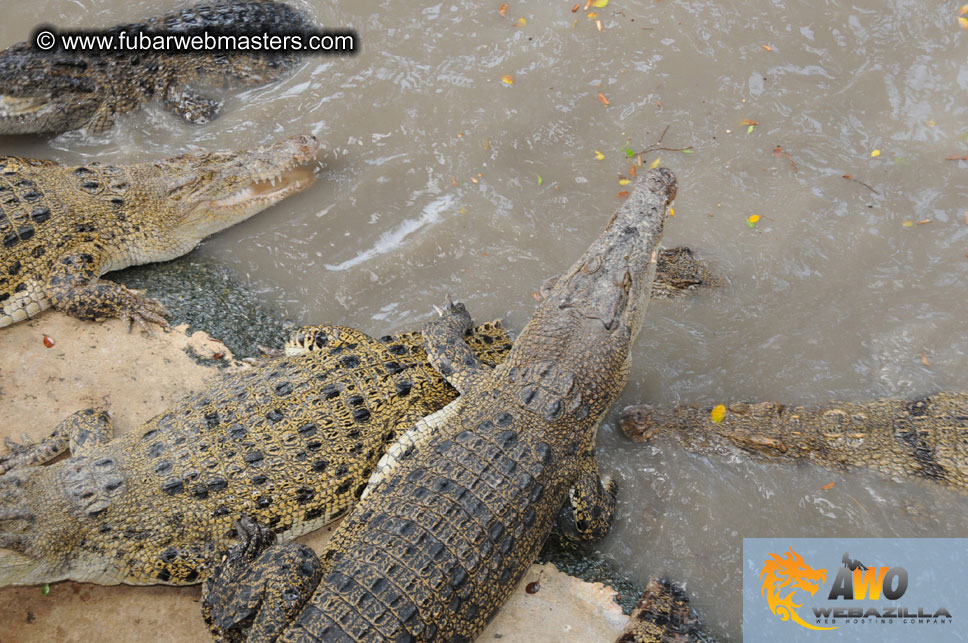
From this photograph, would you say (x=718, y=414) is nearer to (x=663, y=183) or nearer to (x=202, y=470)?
(x=663, y=183)

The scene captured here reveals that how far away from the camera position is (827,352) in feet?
15.4

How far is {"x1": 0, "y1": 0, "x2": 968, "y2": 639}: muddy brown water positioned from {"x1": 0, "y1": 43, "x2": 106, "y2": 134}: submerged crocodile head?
0.18 m

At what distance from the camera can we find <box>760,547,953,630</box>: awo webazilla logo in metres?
3.63

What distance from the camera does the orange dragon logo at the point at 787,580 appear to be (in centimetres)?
367

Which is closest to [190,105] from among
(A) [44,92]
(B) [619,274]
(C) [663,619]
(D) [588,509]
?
(A) [44,92]

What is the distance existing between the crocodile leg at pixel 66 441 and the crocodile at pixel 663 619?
297cm

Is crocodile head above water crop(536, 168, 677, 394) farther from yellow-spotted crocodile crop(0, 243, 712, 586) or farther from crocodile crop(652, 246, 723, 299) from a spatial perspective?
yellow-spotted crocodile crop(0, 243, 712, 586)

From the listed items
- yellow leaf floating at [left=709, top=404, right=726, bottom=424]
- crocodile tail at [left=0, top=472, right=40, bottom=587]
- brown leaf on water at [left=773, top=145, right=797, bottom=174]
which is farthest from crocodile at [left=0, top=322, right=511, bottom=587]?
brown leaf on water at [left=773, top=145, right=797, bottom=174]

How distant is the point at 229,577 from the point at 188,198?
3.06 m

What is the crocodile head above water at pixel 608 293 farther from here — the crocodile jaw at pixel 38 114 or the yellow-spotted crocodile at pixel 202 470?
the crocodile jaw at pixel 38 114

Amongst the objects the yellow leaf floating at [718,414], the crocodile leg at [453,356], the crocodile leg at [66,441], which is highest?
the crocodile leg at [453,356]

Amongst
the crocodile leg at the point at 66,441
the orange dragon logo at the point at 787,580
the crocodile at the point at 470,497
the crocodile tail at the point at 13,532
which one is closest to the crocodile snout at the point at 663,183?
the crocodile at the point at 470,497

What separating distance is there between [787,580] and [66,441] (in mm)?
4023

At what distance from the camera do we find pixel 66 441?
3.96 meters
